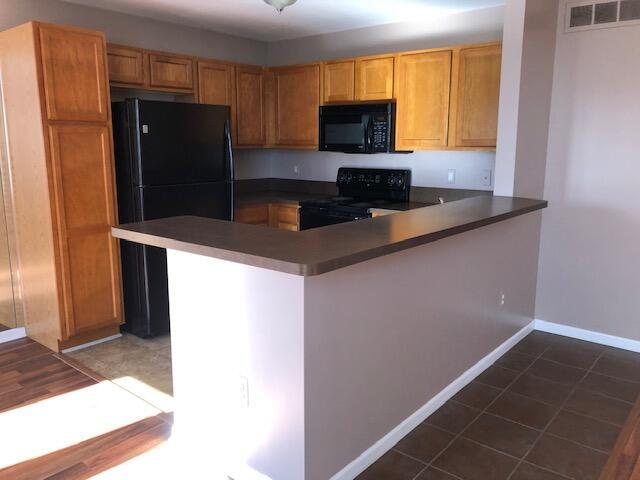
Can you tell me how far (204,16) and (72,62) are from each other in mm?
1301

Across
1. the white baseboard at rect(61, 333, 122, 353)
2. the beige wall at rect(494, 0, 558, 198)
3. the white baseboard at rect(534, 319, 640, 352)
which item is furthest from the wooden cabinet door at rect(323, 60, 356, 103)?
the white baseboard at rect(61, 333, 122, 353)

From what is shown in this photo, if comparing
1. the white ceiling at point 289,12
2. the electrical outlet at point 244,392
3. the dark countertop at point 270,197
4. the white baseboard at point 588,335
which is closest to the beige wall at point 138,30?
the white ceiling at point 289,12

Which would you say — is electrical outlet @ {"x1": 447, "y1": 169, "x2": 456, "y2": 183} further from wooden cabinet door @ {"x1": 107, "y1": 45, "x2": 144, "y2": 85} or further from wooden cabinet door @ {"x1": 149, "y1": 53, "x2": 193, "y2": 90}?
wooden cabinet door @ {"x1": 107, "y1": 45, "x2": 144, "y2": 85}

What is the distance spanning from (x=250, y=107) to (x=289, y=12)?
3.38ft

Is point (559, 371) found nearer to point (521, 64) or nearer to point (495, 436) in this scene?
point (495, 436)

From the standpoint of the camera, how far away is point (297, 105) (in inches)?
186

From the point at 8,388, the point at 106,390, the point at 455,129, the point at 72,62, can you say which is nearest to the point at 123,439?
the point at 106,390

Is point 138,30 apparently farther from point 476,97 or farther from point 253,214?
point 476,97

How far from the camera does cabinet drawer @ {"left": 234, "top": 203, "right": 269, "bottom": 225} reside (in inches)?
174

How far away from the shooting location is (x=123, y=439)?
2.45 meters

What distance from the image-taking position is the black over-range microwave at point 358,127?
413 cm

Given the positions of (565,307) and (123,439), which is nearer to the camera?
(123,439)

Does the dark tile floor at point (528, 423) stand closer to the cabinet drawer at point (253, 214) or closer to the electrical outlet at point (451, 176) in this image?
the electrical outlet at point (451, 176)

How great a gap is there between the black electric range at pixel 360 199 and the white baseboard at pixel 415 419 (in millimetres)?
1323
